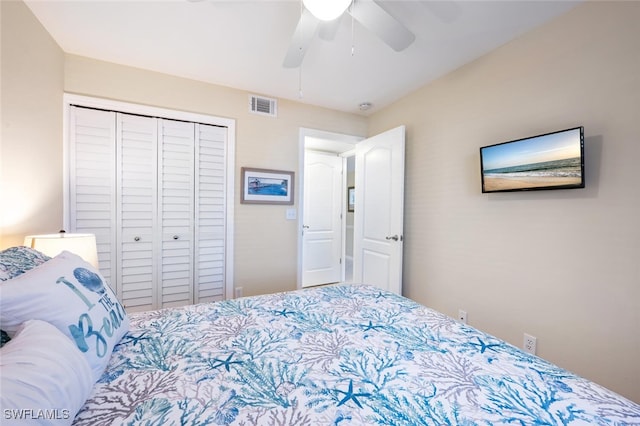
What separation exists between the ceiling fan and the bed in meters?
1.50

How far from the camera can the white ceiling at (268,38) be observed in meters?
1.62

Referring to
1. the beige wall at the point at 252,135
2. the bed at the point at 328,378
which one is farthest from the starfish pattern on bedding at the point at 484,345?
the beige wall at the point at 252,135

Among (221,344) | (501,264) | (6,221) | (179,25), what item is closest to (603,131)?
(501,264)

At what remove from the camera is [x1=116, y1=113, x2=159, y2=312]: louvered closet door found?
233 cm

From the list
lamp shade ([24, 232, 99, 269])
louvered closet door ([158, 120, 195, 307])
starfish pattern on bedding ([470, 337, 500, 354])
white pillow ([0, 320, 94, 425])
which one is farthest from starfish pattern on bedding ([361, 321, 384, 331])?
louvered closet door ([158, 120, 195, 307])

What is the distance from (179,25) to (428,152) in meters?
2.29

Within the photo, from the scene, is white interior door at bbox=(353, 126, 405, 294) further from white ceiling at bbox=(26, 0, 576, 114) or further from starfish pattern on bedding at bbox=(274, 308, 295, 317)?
starfish pattern on bedding at bbox=(274, 308, 295, 317)

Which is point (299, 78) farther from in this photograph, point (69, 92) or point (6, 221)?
point (6, 221)

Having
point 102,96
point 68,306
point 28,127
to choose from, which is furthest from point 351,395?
point 102,96

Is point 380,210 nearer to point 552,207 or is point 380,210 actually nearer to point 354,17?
point 552,207

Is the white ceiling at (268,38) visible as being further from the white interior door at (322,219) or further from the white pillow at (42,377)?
the white pillow at (42,377)

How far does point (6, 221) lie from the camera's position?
1.50 metres

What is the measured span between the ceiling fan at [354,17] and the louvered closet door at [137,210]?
1628 millimetres

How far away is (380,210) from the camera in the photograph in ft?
9.61
